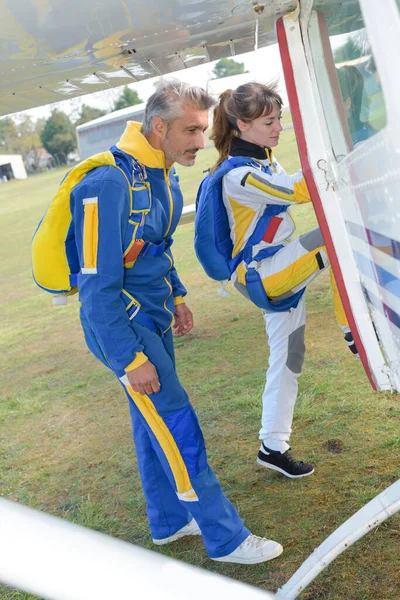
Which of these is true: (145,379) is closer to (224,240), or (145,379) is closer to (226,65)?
(224,240)

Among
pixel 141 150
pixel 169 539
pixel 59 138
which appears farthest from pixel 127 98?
pixel 169 539

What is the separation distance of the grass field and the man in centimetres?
31

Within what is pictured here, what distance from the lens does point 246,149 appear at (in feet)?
10.0

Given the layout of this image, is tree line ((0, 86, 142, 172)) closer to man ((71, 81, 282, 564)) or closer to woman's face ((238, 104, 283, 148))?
woman's face ((238, 104, 283, 148))

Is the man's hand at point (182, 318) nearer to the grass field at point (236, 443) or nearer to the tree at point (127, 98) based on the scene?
the grass field at point (236, 443)

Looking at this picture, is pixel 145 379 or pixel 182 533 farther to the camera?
pixel 182 533

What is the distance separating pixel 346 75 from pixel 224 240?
1346 millimetres

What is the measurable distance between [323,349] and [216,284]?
388 centimetres

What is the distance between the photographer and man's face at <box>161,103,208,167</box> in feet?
8.28

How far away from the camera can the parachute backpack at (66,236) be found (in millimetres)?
2510

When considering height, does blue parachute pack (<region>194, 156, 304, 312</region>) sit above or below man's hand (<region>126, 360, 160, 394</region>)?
above

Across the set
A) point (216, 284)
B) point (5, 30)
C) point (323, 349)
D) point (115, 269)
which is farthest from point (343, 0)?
point (216, 284)

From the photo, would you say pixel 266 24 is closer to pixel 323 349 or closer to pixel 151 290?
pixel 151 290

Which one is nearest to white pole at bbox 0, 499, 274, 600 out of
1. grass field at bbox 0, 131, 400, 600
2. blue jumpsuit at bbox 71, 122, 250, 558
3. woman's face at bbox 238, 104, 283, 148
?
blue jumpsuit at bbox 71, 122, 250, 558
